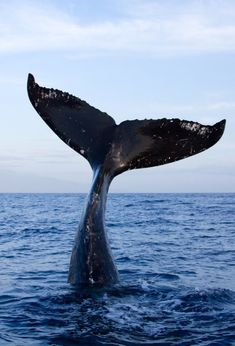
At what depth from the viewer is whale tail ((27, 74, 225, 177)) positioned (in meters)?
7.24

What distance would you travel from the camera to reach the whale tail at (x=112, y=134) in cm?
724

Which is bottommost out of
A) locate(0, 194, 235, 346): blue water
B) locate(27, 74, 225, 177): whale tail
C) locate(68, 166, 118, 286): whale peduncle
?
locate(0, 194, 235, 346): blue water

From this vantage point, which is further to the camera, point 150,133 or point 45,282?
point 45,282

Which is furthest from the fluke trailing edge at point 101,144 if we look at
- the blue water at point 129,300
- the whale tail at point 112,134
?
the blue water at point 129,300

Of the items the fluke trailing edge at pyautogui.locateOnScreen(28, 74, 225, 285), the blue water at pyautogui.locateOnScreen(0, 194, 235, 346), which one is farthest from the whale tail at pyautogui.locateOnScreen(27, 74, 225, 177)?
the blue water at pyautogui.locateOnScreen(0, 194, 235, 346)

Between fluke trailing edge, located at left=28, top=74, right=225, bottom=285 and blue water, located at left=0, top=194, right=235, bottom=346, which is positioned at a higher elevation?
fluke trailing edge, located at left=28, top=74, right=225, bottom=285

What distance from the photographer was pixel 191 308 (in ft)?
22.4

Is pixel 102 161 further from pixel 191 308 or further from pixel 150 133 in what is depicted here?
pixel 191 308

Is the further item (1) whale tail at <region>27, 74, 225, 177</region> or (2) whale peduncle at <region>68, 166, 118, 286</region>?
(1) whale tail at <region>27, 74, 225, 177</region>

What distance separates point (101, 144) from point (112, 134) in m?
0.21

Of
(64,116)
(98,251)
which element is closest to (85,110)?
(64,116)

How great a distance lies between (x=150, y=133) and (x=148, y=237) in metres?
9.76

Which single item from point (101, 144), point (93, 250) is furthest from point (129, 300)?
point (101, 144)

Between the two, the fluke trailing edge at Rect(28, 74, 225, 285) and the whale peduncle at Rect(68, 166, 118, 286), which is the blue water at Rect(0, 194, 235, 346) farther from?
the fluke trailing edge at Rect(28, 74, 225, 285)
